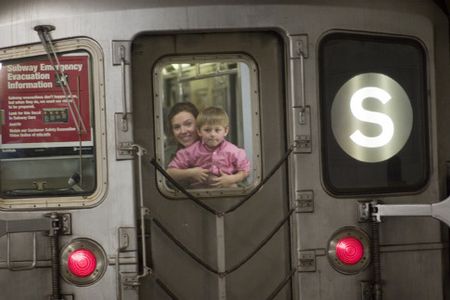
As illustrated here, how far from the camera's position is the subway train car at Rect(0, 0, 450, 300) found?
156 inches

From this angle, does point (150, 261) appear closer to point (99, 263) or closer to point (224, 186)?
point (99, 263)

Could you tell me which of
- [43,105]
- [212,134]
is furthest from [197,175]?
[43,105]

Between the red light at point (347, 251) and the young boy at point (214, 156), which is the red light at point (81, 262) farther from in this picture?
the red light at point (347, 251)

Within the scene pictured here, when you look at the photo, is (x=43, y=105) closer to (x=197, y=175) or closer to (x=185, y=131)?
(x=185, y=131)

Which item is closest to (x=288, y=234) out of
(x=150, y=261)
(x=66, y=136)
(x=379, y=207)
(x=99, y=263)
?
(x=379, y=207)

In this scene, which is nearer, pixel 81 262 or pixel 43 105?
pixel 81 262

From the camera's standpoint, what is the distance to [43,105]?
4059 millimetres

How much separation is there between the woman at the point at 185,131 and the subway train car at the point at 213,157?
0.05 ft

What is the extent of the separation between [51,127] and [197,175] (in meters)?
0.88

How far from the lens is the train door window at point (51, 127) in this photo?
158 inches

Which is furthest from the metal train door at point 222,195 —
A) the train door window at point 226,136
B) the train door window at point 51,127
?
the train door window at point 51,127

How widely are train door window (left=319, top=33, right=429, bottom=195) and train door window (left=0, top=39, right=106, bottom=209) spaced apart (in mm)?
1333

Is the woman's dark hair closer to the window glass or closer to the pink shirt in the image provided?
the pink shirt

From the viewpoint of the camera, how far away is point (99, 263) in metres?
3.94
